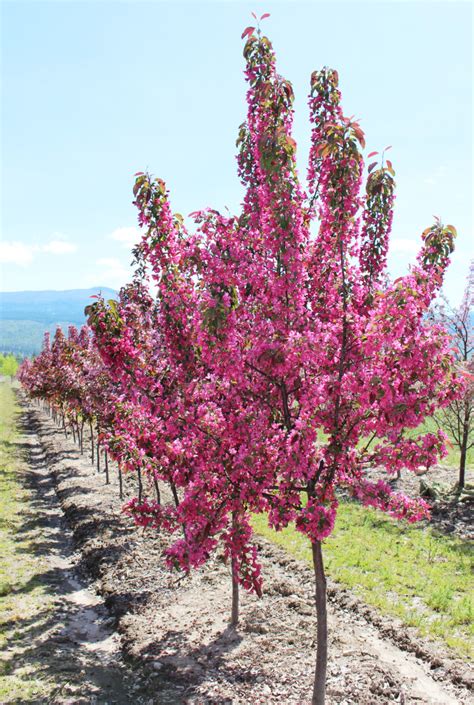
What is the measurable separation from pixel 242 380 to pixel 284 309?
86cm

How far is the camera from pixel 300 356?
4.74 metres

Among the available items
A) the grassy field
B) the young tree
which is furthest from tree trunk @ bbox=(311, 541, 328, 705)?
the young tree

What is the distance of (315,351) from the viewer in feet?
15.5

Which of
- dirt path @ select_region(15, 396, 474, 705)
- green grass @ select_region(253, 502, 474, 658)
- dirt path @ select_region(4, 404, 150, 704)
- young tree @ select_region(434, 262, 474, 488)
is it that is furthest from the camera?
young tree @ select_region(434, 262, 474, 488)

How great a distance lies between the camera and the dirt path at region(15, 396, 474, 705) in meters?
6.09

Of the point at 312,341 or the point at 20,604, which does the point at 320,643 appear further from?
the point at 20,604

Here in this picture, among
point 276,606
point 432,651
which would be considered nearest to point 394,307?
point 432,651

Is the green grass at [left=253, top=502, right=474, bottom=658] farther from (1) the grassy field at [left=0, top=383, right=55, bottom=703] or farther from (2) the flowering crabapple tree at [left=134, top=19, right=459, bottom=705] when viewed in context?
(1) the grassy field at [left=0, top=383, right=55, bottom=703]

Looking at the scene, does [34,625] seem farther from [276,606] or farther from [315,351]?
[315,351]

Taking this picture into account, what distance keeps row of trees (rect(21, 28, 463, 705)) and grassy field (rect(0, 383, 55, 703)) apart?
2.66 m

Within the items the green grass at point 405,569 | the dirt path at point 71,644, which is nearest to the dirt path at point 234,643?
the dirt path at point 71,644

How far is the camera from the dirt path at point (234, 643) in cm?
609

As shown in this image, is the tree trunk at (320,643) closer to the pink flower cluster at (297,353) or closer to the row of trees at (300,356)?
the row of trees at (300,356)

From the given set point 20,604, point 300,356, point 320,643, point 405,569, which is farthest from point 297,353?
point 20,604
